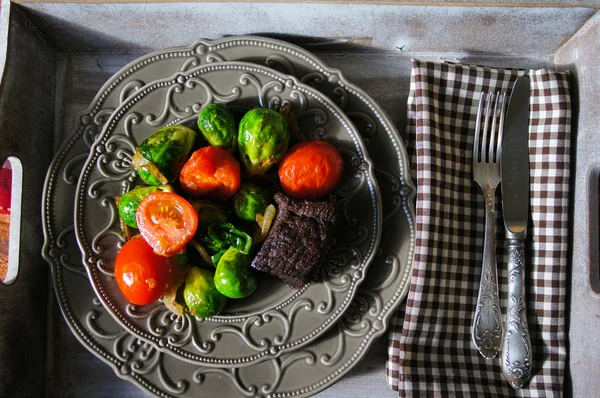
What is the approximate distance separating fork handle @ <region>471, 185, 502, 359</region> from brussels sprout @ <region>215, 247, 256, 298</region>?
117 cm

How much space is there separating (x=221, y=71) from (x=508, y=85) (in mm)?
1526

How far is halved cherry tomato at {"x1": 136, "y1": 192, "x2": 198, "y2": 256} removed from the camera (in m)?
2.13

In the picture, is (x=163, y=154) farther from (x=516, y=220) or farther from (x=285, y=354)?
(x=516, y=220)

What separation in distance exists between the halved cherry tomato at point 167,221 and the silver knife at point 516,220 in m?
1.59

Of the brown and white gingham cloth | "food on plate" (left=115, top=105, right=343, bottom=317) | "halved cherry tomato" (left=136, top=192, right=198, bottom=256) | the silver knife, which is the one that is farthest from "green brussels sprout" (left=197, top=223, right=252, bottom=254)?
the silver knife

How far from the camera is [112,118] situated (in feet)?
7.85

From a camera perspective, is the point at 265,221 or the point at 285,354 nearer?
the point at 265,221

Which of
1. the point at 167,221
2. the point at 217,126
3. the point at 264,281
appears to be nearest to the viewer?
the point at 167,221

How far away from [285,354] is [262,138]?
1.11 meters

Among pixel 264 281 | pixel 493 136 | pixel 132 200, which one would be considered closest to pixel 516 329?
pixel 493 136

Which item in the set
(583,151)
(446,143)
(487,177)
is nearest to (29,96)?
(446,143)

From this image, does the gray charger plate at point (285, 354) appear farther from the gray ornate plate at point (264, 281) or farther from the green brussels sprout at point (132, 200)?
the green brussels sprout at point (132, 200)

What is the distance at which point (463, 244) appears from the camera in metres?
2.48

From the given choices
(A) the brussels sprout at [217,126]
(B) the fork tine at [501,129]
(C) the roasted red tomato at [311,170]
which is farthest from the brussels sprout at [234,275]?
(B) the fork tine at [501,129]
